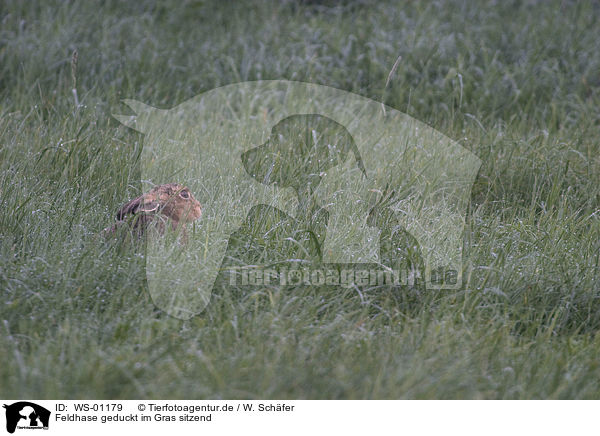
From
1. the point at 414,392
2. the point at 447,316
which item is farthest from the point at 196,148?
the point at 414,392

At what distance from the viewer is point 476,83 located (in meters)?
5.38

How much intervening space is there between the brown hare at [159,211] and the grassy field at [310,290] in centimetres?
18

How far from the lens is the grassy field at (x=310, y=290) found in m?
2.49

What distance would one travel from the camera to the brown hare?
3160mm

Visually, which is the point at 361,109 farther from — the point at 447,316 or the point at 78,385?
the point at 78,385

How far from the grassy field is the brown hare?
0.59ft

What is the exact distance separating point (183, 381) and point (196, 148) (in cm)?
219
